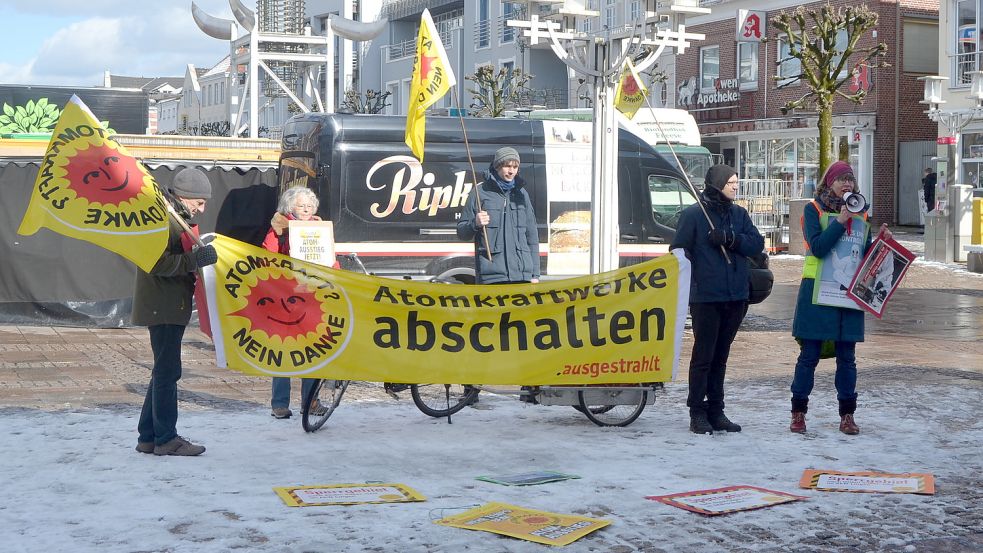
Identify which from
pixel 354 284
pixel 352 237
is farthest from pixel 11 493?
pixel 352 237

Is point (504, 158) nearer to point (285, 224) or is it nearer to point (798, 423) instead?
point (285, 224)

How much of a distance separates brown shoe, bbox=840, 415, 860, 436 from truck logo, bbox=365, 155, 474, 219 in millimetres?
6132

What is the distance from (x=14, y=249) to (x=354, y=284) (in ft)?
28.1

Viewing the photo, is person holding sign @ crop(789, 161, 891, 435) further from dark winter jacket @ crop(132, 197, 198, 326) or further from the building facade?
the building facade

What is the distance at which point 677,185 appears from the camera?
49.3 feet

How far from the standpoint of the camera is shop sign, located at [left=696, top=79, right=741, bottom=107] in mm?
43969

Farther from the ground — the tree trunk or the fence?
the tree trunk

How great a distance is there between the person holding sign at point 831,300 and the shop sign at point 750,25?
33592mm

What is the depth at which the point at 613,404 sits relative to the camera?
875 cm

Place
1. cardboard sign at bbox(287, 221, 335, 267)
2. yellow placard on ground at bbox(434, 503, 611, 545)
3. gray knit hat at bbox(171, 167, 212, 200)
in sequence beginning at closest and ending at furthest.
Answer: yellow placard on ground at bbox(434, 503, 611, 545) → gray knit hat at bbox(171, 167, 212, 200) → cardboard sign at bbox(287, 221, 335, 267)

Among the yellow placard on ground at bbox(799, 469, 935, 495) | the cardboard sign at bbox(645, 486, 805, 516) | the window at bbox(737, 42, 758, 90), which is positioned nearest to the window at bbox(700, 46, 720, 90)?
the window at bbox(737, 42, 758, 90)

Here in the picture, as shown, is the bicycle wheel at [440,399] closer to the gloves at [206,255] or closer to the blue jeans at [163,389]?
the blue jeans at [163,389]

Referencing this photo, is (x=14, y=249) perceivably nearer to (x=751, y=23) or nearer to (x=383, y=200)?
(x=383, y=200)

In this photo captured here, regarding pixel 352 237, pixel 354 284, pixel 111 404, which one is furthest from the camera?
pixel 352 237
